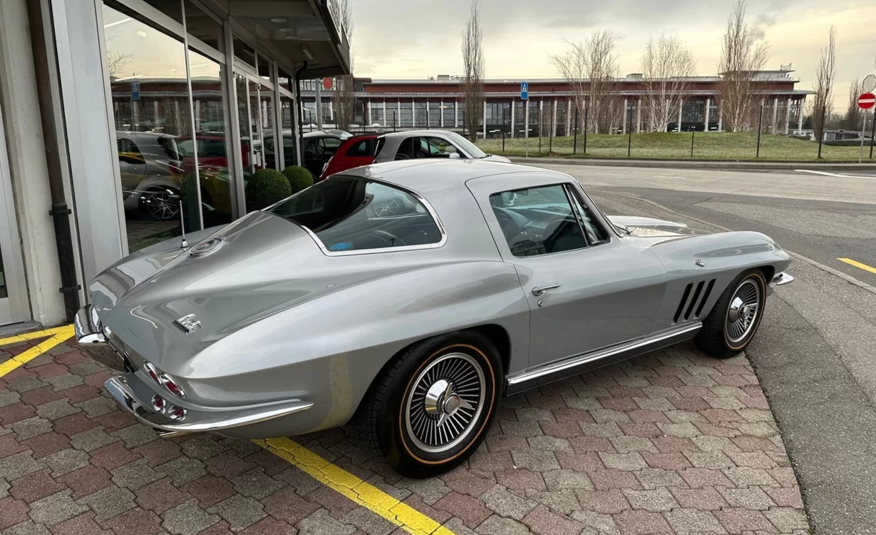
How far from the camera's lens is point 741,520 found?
8.32ft

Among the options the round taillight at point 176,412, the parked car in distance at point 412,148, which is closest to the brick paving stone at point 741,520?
the round taillight at point 176,412

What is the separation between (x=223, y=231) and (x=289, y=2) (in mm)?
5878

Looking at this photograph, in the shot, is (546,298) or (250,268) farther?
(546,298)

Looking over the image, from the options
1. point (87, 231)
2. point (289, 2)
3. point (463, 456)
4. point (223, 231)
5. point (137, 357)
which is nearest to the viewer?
point (137, 357)

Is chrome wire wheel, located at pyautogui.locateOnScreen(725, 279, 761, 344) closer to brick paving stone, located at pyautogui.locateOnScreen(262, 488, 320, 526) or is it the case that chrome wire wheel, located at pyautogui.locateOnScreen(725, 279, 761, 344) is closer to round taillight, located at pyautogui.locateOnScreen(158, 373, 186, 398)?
brick paving stone, located at pyautogui.locateOnScreen(262, 488, 320, 526)

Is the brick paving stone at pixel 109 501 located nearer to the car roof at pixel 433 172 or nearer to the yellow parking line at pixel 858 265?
the car roof at pixel 433 172

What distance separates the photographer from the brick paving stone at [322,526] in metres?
2.42

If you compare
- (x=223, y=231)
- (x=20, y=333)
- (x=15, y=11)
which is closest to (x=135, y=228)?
(x=20, y=333)

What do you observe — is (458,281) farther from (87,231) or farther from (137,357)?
(87,231)

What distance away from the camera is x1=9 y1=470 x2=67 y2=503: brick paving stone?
103 inches

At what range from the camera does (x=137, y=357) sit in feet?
8.13

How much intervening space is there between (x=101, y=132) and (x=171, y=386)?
10.9 feet

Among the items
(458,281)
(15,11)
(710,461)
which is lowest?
(710,461)

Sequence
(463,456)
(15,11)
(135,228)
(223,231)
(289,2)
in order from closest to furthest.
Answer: (463,456) → (223,231) → (15,11) → (135,228) → (289,2)
